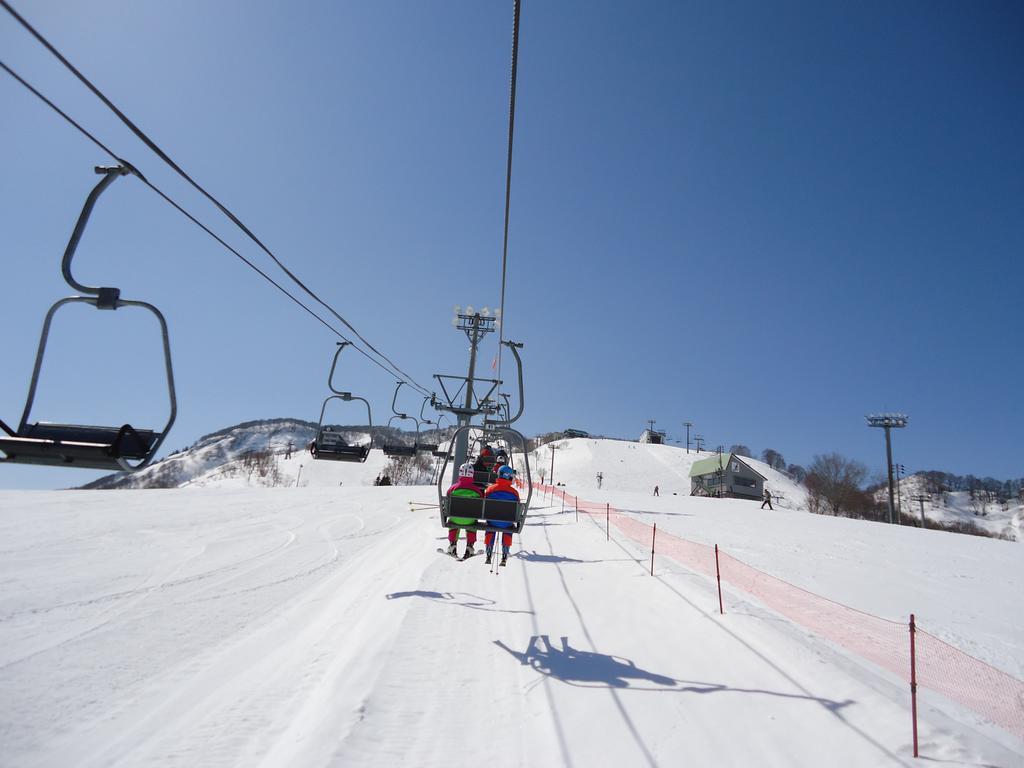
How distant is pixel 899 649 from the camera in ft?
24.5

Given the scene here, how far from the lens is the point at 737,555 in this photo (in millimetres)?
17484

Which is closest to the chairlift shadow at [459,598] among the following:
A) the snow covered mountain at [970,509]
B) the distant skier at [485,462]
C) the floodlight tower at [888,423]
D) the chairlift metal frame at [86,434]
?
the distant skier at [485,462]

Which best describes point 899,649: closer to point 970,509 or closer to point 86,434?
point 86,434

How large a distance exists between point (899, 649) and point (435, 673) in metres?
7.28

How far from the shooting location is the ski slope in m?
5.59

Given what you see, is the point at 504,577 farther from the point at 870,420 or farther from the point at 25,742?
the point at 870,420

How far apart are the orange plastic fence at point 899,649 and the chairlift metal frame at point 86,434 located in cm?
941

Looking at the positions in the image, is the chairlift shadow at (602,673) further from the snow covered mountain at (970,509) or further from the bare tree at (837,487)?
the snow covered mountain at (970,509)

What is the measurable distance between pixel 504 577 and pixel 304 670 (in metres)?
6.43

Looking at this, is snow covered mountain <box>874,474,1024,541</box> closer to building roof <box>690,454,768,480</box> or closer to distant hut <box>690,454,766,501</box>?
building roof <box>690,454,768,480</box>

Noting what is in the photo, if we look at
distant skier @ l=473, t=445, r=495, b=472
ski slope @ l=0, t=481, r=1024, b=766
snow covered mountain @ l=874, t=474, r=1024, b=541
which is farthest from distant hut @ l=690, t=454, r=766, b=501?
snow covered mountain @ l=874, t=474, r=1024, b=541

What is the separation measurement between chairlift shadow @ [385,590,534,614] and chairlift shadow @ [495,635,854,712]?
1.97m

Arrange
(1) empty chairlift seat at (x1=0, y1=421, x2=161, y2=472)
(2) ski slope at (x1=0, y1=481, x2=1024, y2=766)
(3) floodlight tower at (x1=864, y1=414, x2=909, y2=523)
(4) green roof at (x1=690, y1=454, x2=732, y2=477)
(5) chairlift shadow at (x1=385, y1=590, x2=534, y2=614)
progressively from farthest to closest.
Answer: (4) green roof at (x1=690, y1=454, x2=732, y2=477) < (3) floodlight tower at (x1=864, y1=414, x2=909, y2=523) < (5) chairlift shadow at (x1=385, y1=590, x2=534, y2=614) < (2) ski slope at (x1=0, y1=481, x2=1024, y2=766) < (1) empty chairlift seat at (x1=0, y1=421, x2=161, y2=472)

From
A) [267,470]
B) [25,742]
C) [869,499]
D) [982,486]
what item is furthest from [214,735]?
[982,486]
